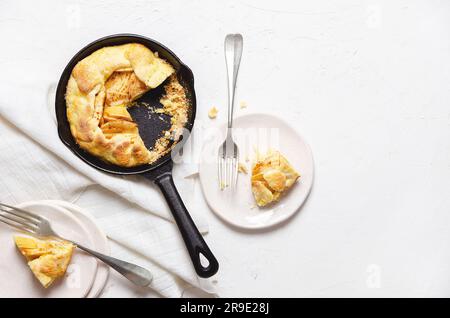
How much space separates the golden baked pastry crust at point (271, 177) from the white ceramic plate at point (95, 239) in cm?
69

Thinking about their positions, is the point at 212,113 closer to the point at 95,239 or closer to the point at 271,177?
the point at 271,177

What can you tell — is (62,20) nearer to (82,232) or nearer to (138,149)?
(138,149)

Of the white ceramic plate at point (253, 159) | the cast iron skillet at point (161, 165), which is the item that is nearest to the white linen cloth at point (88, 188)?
the cast iron skillet at point (161, 165)

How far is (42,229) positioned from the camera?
7.10 feet

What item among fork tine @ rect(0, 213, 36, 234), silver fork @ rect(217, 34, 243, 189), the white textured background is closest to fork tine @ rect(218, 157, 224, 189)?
silver fork @ rect(217, 34, 243, 189)

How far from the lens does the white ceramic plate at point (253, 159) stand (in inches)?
90.1

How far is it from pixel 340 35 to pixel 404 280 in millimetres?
1186

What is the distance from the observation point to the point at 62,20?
7.70 ft

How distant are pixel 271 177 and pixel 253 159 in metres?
0.15

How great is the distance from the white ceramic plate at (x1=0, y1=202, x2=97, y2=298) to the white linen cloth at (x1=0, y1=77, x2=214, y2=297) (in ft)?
0.29

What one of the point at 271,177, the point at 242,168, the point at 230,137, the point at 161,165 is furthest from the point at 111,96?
the point at 271,177

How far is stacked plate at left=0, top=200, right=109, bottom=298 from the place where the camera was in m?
2.19

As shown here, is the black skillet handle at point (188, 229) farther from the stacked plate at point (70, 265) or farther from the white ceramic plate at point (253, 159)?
the stacked plate at point (70, 265)

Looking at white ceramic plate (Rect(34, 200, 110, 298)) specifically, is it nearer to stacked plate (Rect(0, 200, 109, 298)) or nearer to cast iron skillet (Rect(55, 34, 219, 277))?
stacked plate (Rect(0, 200, 109, 298))
